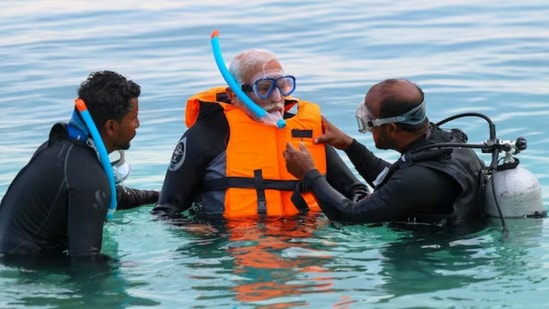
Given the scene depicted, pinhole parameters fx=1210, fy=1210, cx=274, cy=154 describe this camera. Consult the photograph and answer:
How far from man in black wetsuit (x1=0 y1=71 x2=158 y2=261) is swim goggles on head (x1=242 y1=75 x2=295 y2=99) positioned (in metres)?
1.12

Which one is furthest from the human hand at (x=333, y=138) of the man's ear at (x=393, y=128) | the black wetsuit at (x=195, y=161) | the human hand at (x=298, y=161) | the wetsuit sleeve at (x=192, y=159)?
the man's ear at (x=393, y=128)

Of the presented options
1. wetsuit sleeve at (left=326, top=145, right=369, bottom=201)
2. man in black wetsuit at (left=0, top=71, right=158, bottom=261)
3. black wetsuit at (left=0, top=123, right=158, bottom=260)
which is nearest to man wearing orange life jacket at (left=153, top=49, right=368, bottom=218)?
wetsuit sleeve at (left=326, top=145, right=369, bottom=201)

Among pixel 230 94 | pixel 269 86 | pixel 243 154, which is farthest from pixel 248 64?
pixel 243 154

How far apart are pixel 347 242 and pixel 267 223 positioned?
0.50 m

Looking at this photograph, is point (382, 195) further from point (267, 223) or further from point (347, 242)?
point (267, 223)

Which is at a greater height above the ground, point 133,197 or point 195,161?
point 195,161

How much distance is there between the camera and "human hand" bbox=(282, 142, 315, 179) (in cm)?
634

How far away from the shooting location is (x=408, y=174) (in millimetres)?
5953

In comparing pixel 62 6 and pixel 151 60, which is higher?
pixel 62 6

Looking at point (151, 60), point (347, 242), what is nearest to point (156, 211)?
point (347, 242)

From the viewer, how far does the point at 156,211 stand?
673cm

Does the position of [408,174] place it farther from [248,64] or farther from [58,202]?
[58,202]

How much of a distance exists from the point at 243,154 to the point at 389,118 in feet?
3.08

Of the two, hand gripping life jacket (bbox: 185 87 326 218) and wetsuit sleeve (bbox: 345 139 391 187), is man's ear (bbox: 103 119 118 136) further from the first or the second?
wetsuit sleeve (bbox: 345 139 391 187)
